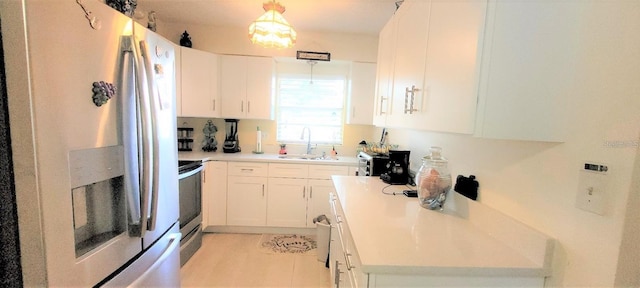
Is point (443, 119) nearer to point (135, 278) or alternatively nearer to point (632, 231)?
point (632, 231)

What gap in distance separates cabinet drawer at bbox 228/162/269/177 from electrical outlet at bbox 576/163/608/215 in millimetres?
2616

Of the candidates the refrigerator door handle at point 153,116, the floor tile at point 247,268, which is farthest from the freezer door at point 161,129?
the floor tile at point 247,268

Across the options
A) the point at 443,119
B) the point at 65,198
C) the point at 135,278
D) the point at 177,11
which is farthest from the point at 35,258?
the point at 177,11

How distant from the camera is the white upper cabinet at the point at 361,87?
3.20 metres

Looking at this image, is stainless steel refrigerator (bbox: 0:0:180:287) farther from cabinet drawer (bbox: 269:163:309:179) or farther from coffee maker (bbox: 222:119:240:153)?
coffee maker (bbox: 222:119:240:153)

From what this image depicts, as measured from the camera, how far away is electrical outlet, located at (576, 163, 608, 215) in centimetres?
73

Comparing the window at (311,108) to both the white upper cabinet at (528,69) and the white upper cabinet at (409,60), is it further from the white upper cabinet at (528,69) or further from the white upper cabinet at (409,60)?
the white upper cabinet at (528,69)

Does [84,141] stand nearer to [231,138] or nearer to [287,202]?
[287,202]

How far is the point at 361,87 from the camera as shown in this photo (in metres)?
3.21

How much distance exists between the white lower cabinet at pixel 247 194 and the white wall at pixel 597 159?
250 cm

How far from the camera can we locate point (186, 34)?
2.99m

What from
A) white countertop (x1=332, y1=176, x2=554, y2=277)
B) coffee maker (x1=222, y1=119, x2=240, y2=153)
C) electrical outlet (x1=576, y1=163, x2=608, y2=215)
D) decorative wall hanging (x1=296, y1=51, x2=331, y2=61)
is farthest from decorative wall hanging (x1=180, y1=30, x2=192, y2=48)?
electrical outlet (x1=576, y1=163, x2=608, y2=215)

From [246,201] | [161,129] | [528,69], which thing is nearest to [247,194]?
[246,201]

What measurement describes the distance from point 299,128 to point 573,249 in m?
3.02
